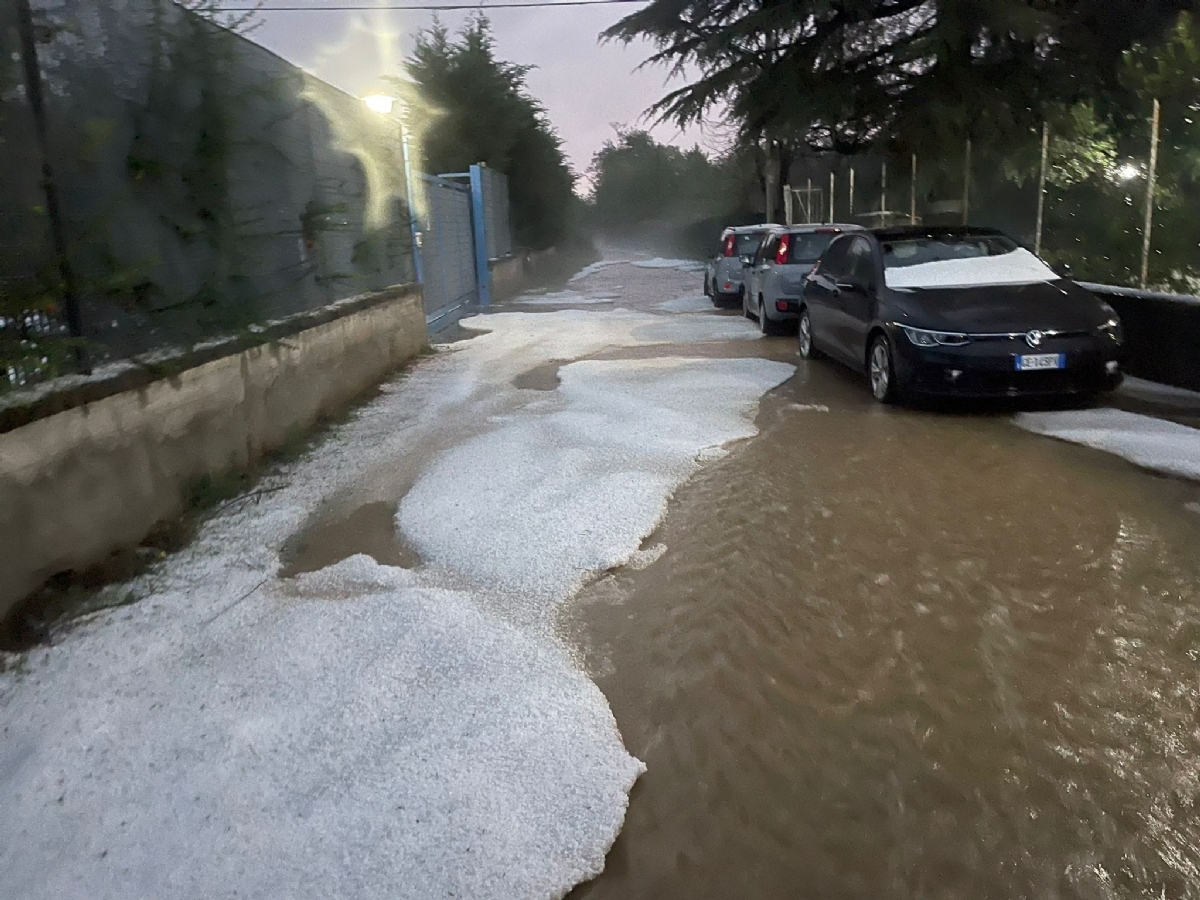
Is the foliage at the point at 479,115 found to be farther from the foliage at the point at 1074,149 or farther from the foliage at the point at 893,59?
the foliage at the point at 1074,149

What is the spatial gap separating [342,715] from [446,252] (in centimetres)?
1452

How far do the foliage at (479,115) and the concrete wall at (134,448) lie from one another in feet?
56.0

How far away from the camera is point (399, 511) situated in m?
6.05

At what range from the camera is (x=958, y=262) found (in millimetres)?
9008

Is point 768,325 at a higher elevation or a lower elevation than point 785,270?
lower

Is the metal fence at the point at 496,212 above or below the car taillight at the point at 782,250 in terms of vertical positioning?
above

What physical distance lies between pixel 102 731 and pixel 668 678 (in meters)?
2.10

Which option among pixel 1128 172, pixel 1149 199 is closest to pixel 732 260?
pixel 1128 172

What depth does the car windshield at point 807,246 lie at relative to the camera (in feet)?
46.8

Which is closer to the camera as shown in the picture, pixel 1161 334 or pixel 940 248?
pixel 1161 334

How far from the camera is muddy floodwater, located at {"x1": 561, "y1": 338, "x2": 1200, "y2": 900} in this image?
2811mm

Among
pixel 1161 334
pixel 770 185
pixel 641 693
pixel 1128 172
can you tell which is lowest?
pixel 641 693

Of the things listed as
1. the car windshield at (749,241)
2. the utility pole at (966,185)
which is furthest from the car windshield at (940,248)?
the car windshield at (749,241)

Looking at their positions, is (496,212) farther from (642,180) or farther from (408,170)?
(642,180)
